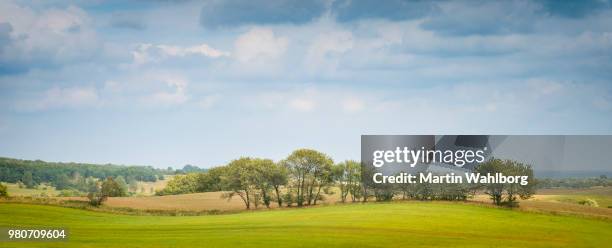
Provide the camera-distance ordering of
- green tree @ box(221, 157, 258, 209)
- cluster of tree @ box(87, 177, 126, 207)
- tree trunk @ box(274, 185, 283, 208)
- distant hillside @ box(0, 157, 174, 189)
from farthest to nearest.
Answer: distant hillside @ box(0, 157, 174, 189) < green tree @ box(221, 157, 258, 209) < tree trunk @ box(274, 185, 283, 208) < cluster of tree @ box(87, 177, 126, 207)

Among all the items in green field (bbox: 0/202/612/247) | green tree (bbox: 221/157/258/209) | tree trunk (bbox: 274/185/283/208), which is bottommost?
green field (bbox: 0/202/612/247)

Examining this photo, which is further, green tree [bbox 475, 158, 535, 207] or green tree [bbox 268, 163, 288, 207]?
green tree [bbox 268, 163, 288, 207]

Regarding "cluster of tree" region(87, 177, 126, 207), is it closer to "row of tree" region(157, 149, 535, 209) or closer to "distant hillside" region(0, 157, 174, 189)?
"row of tree" region(157, 149, 535, 209)

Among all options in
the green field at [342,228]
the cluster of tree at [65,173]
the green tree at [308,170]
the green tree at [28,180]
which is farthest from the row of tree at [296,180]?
the green tree at [28,180]

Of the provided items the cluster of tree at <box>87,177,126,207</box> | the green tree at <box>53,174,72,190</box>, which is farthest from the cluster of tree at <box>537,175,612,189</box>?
the green tree at <box>53,174,72,190</box>

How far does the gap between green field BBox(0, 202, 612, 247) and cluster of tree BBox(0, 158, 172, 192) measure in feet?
182

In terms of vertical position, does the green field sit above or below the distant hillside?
below

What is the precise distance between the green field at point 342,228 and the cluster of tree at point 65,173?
55.4m

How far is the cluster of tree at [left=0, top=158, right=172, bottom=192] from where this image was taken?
135500 millimetres

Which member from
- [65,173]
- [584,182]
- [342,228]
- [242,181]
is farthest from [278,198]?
[65,173]

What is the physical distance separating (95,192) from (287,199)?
22.2 meters

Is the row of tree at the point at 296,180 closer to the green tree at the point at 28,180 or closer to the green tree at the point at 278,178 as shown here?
the green tree at the point at 278,178

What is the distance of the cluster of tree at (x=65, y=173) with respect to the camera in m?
136

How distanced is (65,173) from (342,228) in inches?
4079
